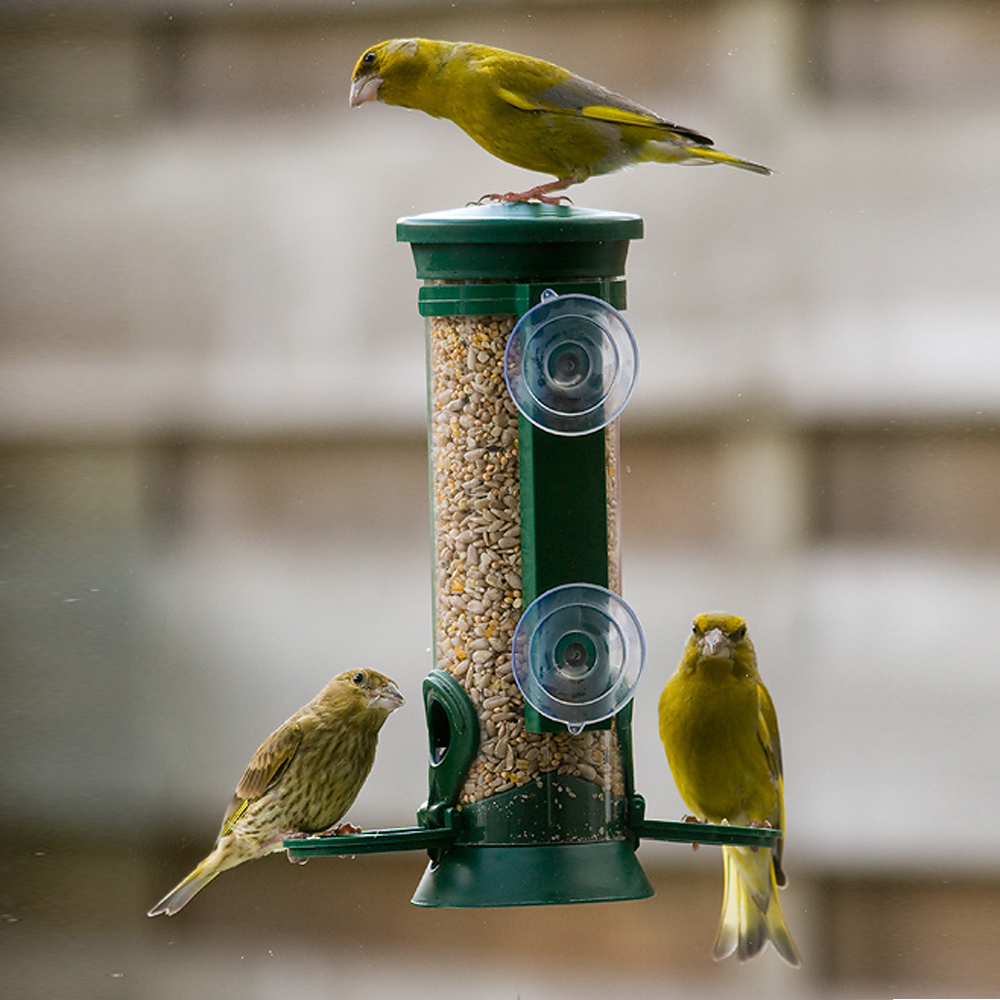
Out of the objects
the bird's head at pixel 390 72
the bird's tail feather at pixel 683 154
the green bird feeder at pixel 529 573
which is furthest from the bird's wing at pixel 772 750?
the bird's head at pixel 390 72

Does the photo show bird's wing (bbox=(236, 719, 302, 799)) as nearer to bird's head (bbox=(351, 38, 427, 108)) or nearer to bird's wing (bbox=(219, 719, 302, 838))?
bird's wing (bbox=(219, 719, 302, 838))

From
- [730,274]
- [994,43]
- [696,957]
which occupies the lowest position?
[696,957]

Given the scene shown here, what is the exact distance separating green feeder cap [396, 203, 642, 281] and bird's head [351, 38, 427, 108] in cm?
22

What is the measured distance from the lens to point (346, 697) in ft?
7.00

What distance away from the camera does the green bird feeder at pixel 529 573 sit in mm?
1786

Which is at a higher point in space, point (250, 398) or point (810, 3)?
point (810, 3)

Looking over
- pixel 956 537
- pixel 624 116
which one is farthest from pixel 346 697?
pixel 956 537

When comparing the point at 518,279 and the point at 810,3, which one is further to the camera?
the point at 810,3

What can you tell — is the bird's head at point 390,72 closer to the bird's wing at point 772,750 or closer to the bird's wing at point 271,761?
the bird's wing at point 271,761

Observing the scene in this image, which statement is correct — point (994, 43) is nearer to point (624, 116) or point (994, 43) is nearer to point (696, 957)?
point (624, 116)

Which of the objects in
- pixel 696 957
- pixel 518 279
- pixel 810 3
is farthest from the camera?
pixel 696 957

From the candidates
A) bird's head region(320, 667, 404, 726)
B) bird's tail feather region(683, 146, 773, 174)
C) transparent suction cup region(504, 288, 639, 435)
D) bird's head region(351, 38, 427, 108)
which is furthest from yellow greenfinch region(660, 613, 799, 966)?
bird's head region(351, 38, 427, 108)

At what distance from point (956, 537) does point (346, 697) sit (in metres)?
1.06

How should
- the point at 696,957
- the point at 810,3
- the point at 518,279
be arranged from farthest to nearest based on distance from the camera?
the point at 696,957 → the point at 810,3 → the point at 518,279
